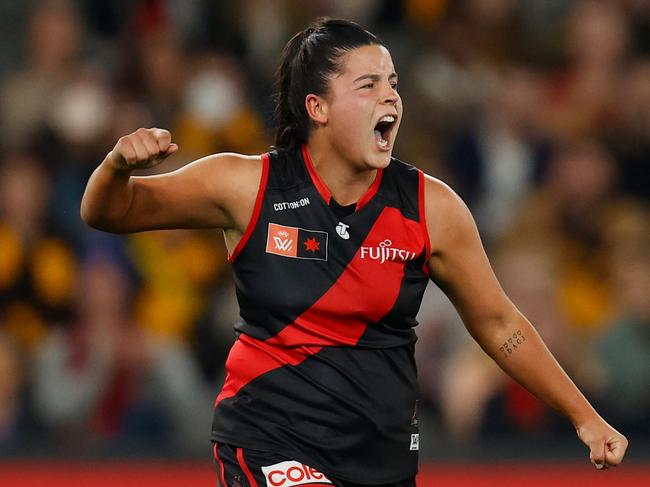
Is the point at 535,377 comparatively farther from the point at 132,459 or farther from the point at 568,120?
the point at 568,120

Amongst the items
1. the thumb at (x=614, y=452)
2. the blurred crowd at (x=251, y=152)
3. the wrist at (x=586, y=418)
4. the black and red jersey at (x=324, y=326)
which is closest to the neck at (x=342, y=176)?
the black and red jersey at (x=324, y=326)

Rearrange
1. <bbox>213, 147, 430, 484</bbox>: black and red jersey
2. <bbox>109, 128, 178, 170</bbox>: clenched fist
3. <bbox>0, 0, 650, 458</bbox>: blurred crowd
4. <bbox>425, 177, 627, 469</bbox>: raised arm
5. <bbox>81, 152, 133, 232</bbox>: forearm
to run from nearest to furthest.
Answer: <bbox>109, 128, 178, 170</bbox>: clenched fist, <bbox>81, 152, 133, 232</bbox>: forearm, <bbox>213, 147, 430, 484</bbox>: black and red jersey, <bbox>425, 177, 627, 469</bbox>: raised arm, <bbox>0, 0, 650, 458</bbox>: blurred crowd

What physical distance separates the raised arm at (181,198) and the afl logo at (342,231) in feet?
0.80

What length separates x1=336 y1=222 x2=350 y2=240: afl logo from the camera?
3809 millimetres

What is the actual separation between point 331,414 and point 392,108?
0.84 metres

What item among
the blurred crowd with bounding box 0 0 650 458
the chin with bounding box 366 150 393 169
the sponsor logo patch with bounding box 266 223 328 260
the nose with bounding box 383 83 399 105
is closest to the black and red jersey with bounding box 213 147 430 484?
the sponsor logo patch with bounding box 266 223 328 260

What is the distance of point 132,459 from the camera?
651 cm

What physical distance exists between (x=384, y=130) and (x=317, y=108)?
20 cm

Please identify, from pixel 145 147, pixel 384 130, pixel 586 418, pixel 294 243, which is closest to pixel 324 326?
pixel 294 243

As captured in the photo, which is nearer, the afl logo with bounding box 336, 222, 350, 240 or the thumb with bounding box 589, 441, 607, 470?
the afl logo with bounding box 336, 222, 350, 240

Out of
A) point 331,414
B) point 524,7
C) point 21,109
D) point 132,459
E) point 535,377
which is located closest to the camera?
point 331,414

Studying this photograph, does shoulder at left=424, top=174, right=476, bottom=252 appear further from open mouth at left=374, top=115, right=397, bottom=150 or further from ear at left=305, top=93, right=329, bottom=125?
ear at left=305, top=93, right=329, bottom=125

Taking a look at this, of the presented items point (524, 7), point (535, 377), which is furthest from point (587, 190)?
point (535, 377)

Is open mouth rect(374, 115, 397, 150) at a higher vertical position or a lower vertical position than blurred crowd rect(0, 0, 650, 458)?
higher
